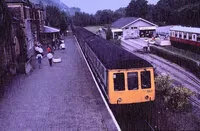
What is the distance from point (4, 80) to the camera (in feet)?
64.2

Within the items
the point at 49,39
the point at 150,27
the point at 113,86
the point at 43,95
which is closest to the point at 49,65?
the point at 43,95

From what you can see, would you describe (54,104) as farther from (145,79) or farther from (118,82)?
(145,79)

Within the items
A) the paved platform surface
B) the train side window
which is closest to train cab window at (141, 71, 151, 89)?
the train side window

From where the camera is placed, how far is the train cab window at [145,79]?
12.5 m

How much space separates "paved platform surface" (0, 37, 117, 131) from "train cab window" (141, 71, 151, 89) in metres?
2.09

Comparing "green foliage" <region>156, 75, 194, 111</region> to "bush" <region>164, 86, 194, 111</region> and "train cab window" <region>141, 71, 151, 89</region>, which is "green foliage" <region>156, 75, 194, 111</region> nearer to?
"bush" <region>164, 86, 194, 111</region>

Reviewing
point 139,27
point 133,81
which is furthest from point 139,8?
point 133,81

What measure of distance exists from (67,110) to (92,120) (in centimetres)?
190

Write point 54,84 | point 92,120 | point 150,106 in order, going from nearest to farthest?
point 92,120 < point 150,106 < point 54,84

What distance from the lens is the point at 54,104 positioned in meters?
14.6

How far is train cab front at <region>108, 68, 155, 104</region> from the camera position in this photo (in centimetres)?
1239

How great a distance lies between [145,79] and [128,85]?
80cm

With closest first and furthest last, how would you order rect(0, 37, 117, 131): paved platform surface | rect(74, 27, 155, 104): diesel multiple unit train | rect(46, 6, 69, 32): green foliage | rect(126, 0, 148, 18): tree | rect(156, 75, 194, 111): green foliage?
rect(0, 37, 117, 131): paved platform surface < rect(74, 27, 155, 104): diesel multiple unit train < rect(156, 75, 194, 111): green foliage < rect(46, 6, 69, 32): green foliage < rect(126, 0, 148, 18): tree

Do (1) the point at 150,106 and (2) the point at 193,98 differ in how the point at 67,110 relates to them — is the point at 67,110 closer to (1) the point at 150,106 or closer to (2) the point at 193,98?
(1) the point at 150,106
